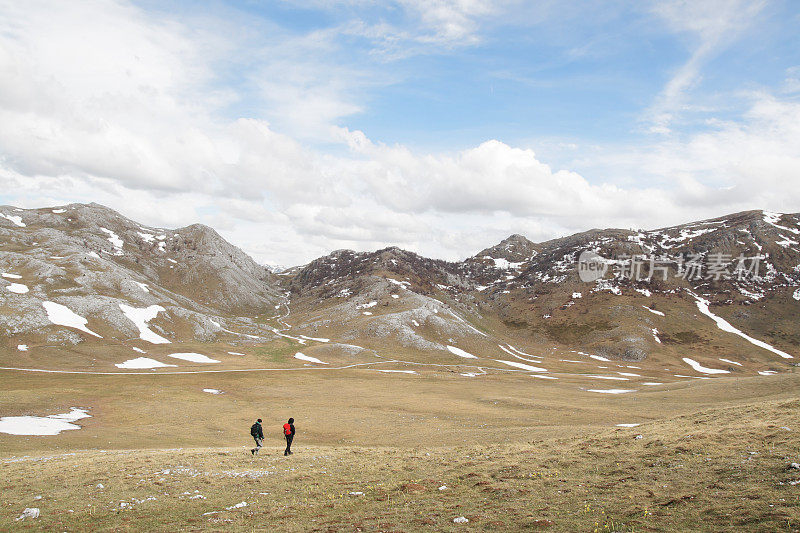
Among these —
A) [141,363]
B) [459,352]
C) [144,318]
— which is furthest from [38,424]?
[459,352]

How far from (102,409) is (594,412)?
70.0 meters

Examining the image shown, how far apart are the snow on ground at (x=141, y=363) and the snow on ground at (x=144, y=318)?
2281cm

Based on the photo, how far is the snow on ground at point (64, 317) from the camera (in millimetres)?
118244

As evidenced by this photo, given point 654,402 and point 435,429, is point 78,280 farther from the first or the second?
point 654,402

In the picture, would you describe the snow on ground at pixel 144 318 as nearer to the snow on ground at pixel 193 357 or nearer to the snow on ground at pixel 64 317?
the snow on ground at pixel 64 317

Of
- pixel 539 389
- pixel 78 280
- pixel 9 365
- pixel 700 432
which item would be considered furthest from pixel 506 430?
pixel 78 280

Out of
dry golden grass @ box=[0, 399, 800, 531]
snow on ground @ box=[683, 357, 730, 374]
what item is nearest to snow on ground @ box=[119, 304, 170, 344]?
dry golden grass @ box=[0, 399, 800, 531]

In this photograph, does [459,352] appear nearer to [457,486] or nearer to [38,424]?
[38,424]

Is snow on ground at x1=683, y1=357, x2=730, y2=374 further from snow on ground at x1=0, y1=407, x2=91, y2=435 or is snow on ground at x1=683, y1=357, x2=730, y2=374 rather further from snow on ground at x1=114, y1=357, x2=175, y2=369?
snow on ground at x1=0, y1=407, x2=91, y2=435

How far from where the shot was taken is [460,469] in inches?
1021

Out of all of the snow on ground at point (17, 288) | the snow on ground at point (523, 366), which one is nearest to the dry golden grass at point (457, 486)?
the snow on ground at point (523, 366)

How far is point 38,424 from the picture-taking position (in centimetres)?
4659

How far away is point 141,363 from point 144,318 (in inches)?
1766

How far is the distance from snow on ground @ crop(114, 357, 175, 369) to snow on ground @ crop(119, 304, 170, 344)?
74.8ft
